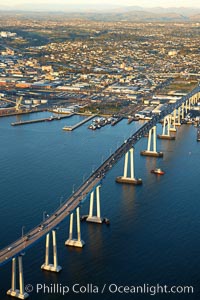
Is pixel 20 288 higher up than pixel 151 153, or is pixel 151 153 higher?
pixel 151 153

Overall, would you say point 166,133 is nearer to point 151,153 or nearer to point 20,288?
point 151,153

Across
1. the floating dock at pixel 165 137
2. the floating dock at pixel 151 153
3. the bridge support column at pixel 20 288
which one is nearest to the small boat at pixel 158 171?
the floating dock at pixel 151 153

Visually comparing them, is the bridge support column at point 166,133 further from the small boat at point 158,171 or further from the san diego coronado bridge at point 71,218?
the small boat at point 158,171

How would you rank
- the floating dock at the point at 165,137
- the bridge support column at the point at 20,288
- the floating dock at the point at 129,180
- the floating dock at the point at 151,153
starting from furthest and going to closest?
the floating dock at the point at 165,137
the floating dock at the point at 151,153
the floating dock at the point at 129,180
the bridge support column at the point at 20,288

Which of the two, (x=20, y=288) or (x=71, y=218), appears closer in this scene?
(x=20, y=288)

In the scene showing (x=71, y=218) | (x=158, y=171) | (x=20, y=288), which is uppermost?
(x=71, y=218)

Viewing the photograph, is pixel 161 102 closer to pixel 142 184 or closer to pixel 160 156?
pixel 160 156

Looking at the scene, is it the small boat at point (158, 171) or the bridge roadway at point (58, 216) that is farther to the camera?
the small boat at point (158, 171)

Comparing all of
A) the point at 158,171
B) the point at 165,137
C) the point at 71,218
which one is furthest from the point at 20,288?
the point at 165,137

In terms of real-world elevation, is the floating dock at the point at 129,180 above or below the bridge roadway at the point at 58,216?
below

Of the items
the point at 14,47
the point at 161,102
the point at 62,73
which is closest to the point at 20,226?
the point at 161,102

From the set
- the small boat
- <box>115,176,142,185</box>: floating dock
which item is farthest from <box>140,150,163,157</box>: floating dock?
<box>115,176,142,185</box>: floating dock
